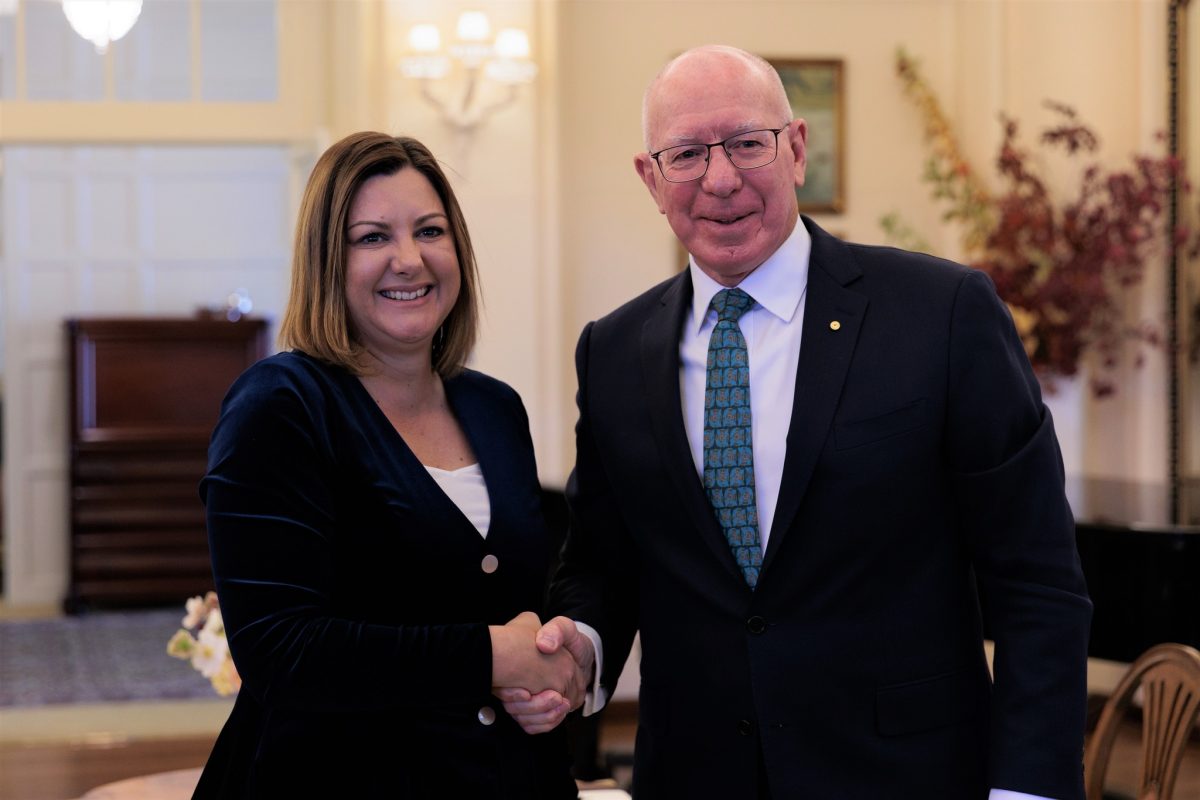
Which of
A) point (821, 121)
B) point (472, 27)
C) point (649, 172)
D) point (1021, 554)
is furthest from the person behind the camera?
point (821, 121)

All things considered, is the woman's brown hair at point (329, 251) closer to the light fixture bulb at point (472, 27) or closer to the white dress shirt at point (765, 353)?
the white dress shirt at point (765, 353)

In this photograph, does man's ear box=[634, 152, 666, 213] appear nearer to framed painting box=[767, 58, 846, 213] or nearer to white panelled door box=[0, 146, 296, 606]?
framed painting box=[767, 58, 846, 213]

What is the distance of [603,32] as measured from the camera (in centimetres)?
580

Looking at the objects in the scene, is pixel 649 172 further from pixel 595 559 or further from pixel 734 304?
pixel 595 559

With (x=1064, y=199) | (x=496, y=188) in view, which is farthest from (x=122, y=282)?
(x=1064, y=199)

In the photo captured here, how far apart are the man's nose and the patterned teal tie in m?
0.17

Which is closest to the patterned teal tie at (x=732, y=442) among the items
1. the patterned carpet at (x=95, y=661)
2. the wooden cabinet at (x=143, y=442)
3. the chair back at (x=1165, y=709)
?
the chair back at (x=1165, y=709)

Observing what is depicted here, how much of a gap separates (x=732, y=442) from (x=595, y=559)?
0.42m

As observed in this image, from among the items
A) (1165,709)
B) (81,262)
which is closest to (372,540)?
(1165,709)

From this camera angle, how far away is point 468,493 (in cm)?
212

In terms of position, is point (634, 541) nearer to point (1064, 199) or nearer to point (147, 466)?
point (1064, 199)

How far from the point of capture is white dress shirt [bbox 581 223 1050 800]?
1993mm

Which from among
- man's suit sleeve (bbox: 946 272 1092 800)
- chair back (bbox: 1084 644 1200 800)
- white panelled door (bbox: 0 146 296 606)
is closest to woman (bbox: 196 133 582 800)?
man's suit sleeve (bbox: 946 272 1092 800)

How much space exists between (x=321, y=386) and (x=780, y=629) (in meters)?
0.74
